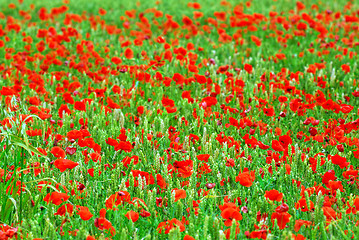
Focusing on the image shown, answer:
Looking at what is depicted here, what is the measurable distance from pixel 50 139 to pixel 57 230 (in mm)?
1025

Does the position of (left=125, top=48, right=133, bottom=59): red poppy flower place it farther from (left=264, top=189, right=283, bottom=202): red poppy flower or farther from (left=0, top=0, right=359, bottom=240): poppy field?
(left=264, top=189, right=283, bottom=202): red poppy flower

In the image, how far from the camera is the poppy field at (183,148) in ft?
7.76

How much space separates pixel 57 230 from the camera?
2.42 metres

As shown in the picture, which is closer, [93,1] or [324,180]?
[324,180]

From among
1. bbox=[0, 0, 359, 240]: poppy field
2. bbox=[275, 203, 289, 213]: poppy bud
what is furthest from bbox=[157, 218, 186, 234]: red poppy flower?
bbox=[275, 203, 289, 213]: poppy bud

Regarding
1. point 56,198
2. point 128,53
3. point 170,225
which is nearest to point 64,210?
point 56,198

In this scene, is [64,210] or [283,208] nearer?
[283,208]

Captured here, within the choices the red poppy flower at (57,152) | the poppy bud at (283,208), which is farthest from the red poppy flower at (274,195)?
the red poppy flower at (57,152)

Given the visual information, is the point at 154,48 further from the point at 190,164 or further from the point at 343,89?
the point at 190,164

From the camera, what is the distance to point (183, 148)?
10.6 feet

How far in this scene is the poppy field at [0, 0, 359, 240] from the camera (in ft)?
7.76

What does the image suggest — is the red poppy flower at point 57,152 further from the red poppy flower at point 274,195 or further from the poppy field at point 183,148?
the red poppy flower at point 274,195

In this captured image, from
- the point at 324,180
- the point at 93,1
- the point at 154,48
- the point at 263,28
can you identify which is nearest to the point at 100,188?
the point at 324,180

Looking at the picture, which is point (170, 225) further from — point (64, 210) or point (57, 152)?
point (57, 152)
